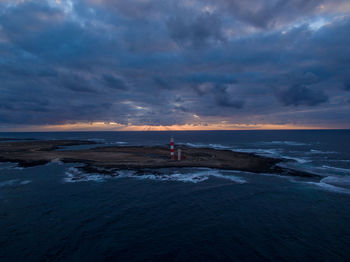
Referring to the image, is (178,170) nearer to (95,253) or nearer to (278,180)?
(278,180)

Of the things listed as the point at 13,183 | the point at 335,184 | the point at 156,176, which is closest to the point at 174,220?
the point at 156,176

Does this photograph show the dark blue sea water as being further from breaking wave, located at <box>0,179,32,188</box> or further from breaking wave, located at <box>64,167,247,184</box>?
breaking wave, located at <box>64,167,247,184</box>

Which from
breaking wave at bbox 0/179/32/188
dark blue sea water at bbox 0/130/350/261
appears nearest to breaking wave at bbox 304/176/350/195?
dark blue sea water at bbox 0/130/350/261

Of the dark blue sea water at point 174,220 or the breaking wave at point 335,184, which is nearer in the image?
the dark blue sea water at point 174,220

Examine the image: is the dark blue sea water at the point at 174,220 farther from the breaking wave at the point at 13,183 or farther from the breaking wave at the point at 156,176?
the breaking wave at the point at 156,176

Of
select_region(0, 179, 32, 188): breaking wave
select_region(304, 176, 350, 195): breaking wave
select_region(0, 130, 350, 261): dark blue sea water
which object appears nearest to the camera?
select_region(0, 130, 350, 261): dark blue sea water

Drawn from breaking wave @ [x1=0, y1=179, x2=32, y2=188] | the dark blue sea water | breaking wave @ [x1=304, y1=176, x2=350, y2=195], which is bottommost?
the dark blue sea water

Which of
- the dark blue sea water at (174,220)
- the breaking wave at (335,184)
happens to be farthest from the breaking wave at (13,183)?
the breaking wave at (335,184)

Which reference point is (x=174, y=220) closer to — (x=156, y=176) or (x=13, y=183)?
(x=156, y=176)

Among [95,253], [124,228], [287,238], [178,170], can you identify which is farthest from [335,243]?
[178,170]

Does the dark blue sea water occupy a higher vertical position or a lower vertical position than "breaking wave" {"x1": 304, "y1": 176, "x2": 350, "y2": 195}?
lower
